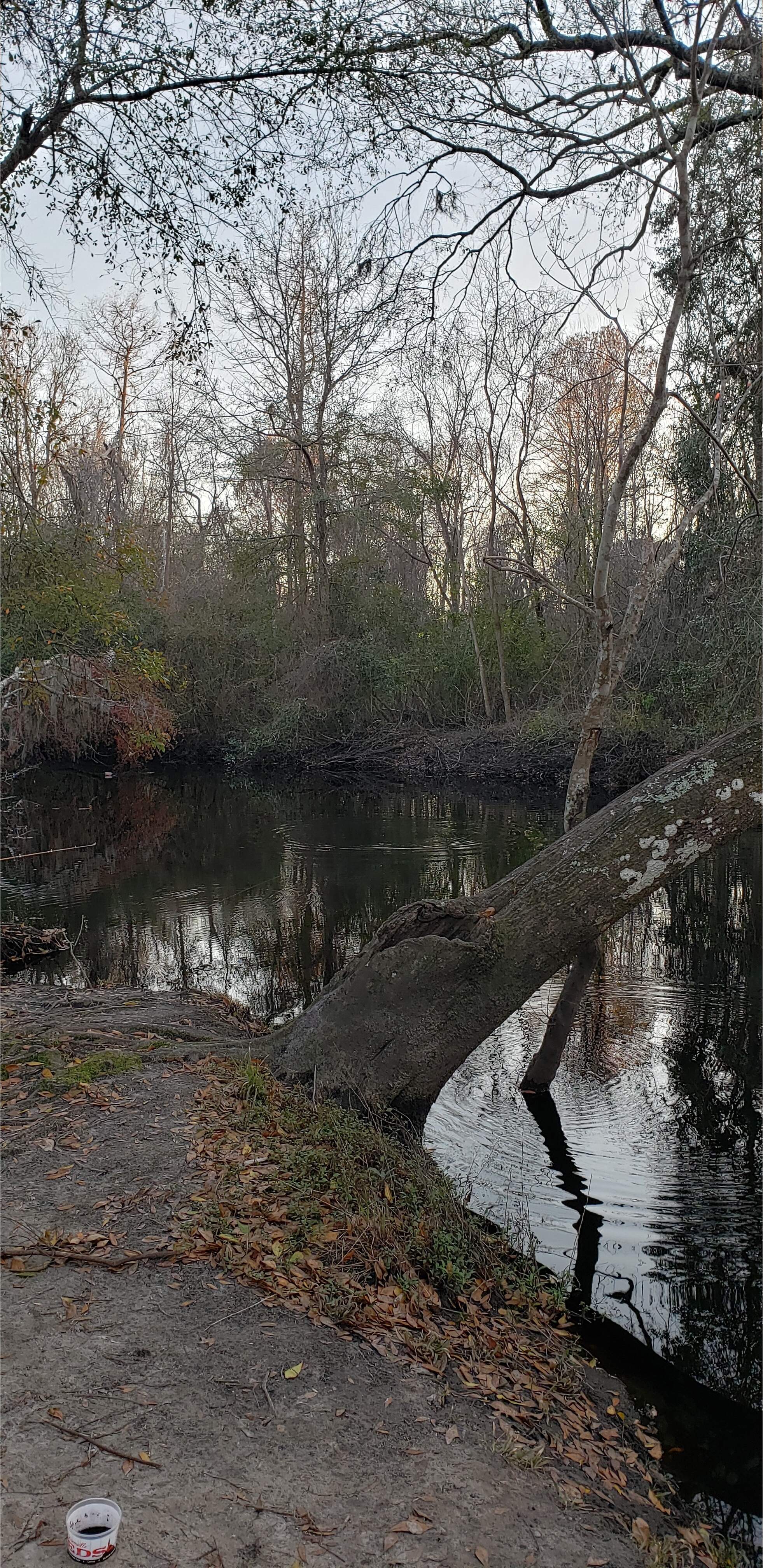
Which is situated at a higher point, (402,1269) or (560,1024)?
(560,1024)

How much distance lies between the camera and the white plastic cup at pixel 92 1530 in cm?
262

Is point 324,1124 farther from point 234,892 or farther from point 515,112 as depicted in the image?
point 234,892

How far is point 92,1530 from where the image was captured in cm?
266

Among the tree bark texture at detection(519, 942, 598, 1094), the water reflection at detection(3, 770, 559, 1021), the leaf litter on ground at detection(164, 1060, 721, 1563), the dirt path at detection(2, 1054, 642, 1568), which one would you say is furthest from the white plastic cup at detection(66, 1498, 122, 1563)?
the water reflection at detection(3, 770, 559, 1021)

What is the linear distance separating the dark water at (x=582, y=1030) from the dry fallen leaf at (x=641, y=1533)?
69 cm

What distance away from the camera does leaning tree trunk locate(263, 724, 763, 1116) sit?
581 centimetres

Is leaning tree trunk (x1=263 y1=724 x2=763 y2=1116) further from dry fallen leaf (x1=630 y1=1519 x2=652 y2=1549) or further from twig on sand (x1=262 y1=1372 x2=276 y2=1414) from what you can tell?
dry fallen leaf (x1=630 y1=1519 x2=652 y2=1549)

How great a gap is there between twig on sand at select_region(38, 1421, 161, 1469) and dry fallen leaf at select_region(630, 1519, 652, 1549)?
1.50 meters

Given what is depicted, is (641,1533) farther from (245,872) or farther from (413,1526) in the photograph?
(245,872)

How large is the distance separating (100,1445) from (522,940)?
3446mm

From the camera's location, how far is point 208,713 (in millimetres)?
29828

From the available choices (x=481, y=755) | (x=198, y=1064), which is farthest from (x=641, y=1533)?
(x=481, y=755)

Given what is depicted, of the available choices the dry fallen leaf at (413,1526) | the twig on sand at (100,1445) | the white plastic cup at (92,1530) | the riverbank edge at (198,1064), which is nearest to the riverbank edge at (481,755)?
the riverbank edge at (198,1064)

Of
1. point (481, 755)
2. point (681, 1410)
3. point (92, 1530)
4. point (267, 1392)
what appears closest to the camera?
point (92, 1530)
